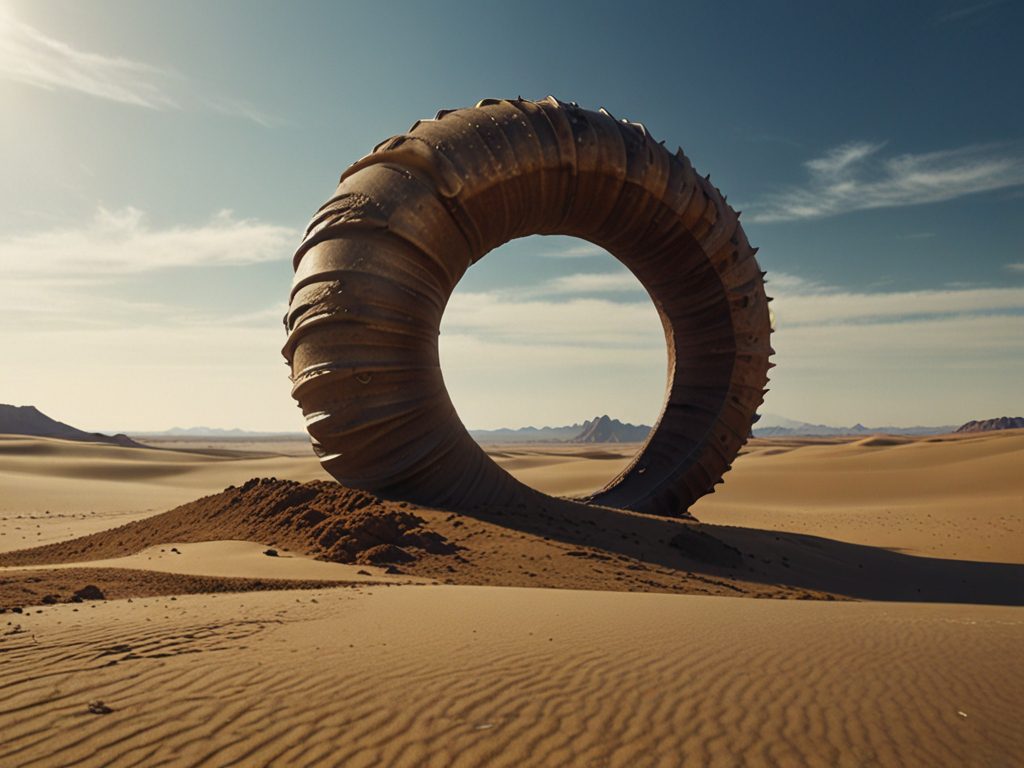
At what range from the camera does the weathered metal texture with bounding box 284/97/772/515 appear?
8.12m

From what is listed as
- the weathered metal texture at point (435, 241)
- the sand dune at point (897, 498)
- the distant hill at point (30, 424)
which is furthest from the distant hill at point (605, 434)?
the weathered metal texture at point (435, 241)

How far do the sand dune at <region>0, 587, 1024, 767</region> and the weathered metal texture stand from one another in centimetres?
376

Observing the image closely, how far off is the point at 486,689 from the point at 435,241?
6.40 metres

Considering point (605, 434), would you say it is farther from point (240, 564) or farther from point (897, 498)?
point (240, 564)

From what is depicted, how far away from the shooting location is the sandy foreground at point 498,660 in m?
2.52

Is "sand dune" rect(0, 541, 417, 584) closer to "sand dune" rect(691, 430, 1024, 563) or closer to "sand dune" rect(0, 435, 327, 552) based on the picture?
"sand dune" rect(0, 435, 327, 552)

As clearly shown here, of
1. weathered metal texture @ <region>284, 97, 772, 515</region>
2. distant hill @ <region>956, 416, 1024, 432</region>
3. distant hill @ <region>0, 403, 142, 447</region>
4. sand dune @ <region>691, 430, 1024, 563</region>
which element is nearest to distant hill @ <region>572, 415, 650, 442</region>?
distant hill @ <region>956, 416, 1024, 432</region>

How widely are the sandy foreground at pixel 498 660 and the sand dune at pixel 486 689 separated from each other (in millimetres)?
14

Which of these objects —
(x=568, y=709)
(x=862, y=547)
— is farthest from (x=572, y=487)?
(x=568, y=709)

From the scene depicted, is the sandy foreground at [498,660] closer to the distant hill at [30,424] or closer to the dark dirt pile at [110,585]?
the dark dirt pile at [110,585]

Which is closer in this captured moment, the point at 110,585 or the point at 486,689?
the point at 486,689

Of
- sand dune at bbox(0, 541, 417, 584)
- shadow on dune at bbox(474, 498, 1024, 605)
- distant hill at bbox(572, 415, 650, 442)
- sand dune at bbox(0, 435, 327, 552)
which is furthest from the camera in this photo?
distant hill at bbox(572, 415, 650, 442)

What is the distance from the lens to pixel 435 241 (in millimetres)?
8609

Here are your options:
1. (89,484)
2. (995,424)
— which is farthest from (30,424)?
(995,424)
